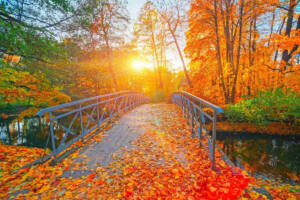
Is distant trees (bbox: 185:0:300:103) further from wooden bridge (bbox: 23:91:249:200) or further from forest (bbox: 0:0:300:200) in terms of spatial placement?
wooden bridge (bbox: 23:91:249:200)

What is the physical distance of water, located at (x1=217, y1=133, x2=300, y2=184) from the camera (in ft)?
16.0

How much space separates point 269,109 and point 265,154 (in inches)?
120

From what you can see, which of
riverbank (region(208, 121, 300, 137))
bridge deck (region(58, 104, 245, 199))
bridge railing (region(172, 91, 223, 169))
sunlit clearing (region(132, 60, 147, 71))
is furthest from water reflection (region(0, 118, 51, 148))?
sunlit clearing (region(132, 60, 147, 71))

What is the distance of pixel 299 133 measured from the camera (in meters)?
7.42

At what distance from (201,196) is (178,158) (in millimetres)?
1071

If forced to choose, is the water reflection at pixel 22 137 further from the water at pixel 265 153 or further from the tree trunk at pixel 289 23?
the tree trunk at pixel 289 23

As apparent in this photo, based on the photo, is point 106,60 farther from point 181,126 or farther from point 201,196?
point 201,196

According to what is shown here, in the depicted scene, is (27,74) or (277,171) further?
(27,74)

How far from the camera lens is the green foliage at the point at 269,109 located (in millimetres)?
7428

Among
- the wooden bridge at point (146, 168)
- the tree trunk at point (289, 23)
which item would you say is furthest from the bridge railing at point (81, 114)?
the tree trunk at point (289, 23)

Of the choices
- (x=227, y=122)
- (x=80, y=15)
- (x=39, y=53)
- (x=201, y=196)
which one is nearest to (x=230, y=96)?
(x=227, y=122)

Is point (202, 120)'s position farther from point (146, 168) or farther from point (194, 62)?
point (194, 62)

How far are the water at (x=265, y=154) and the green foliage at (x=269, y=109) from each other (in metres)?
0.93

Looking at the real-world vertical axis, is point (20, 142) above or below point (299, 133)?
below
